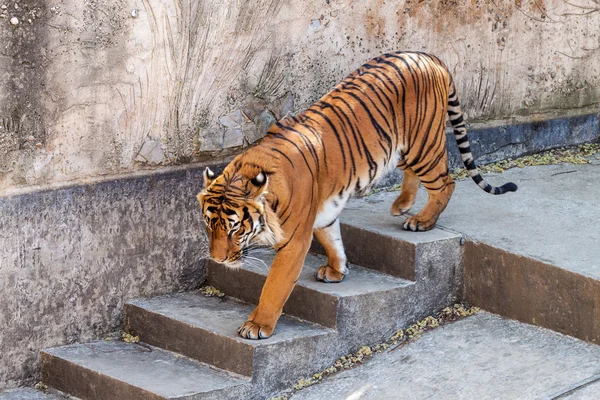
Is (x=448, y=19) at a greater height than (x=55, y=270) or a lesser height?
greater

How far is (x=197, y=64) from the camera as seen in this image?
5.23m

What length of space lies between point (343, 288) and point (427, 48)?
1964 mm

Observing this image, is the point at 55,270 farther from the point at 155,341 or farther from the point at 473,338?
the point at 473,338

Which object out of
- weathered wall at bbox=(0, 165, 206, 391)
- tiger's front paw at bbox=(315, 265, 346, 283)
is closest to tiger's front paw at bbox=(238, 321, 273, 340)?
tiger's front paw at bbox=(315, 265, 346, 283)

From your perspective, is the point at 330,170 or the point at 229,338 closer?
the point at 229,338

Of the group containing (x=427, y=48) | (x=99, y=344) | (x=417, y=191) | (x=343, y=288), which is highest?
(x=427, y=48)

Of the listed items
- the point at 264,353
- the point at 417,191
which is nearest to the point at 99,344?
the point at 264,353

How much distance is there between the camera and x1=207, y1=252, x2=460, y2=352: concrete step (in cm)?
497

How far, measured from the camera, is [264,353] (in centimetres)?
461

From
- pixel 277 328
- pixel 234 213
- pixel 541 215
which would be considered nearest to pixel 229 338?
pixel 277 328

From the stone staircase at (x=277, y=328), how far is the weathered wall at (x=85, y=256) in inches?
4.1

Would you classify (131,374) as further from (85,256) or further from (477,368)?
(477,368)

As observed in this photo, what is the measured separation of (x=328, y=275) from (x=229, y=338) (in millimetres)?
694

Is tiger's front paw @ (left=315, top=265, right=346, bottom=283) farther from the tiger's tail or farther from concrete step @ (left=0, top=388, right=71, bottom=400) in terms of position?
concrete step @ (left=0, top=388, right=71, bottom=400)
